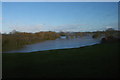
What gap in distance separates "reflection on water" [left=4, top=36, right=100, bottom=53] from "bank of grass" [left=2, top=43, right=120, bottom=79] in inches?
4.9

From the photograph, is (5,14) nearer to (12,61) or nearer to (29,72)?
(12,61)

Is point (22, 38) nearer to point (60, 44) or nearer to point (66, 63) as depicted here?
point (60, 44)

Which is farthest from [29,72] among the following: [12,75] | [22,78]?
[12,75]

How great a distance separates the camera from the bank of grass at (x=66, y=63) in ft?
10.2

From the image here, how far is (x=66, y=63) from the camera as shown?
132 inches

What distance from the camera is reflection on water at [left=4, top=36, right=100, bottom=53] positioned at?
367cm

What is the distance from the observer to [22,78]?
10.2 ft

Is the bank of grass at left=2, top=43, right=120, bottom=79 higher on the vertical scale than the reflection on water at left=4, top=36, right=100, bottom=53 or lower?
lower

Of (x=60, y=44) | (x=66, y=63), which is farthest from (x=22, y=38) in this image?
(x=66, y=63)

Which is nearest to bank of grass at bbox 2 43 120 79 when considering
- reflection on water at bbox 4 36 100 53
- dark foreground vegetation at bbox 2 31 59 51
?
reflection on water at bbox 4 36 100 53

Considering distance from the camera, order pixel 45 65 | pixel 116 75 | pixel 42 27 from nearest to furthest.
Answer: pixel 116 75, pixel 45 65, pixel 42 27

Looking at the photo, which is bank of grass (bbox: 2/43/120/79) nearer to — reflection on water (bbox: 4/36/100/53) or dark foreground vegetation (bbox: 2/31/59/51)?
reflection on water (bbox: 4/36/100/53)

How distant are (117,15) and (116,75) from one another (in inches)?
64.6

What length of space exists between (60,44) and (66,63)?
0.65 m
